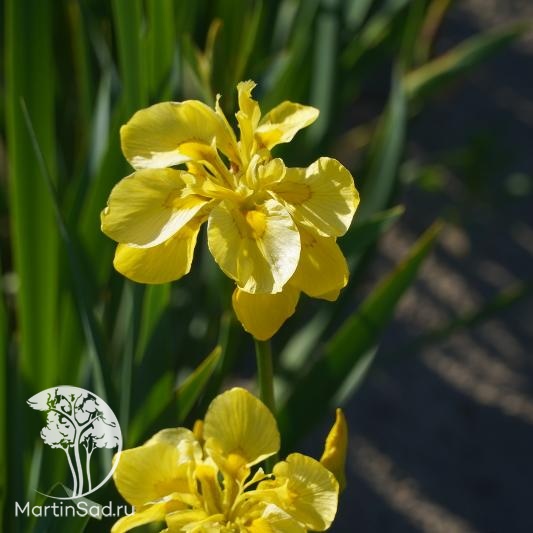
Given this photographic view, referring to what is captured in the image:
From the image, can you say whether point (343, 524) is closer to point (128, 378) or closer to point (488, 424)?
point (488, 424)

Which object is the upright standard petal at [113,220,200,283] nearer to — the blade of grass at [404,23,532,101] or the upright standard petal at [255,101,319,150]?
the upright standard petal at [255,101,319,150]

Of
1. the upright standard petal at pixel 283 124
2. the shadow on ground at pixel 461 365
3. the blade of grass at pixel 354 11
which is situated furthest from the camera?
the shadow on ground at pixel 461 365

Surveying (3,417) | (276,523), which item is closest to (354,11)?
(3,417)

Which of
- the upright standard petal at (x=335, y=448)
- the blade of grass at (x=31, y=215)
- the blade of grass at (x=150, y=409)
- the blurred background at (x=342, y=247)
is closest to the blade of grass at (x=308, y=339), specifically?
the blurred background at (x=342, y=247)

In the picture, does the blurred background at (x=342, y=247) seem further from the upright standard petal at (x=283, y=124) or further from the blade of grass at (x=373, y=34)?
the upright standard petal at (x=283, y=124)

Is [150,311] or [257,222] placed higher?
[257,222]

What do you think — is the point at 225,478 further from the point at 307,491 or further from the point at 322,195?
the point at 322,195
